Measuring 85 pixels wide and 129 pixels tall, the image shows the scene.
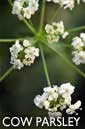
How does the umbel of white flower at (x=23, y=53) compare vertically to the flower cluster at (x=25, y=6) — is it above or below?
below

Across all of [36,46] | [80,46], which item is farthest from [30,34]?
[80,46]

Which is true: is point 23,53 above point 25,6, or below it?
below

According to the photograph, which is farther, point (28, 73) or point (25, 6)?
point (28, 73)

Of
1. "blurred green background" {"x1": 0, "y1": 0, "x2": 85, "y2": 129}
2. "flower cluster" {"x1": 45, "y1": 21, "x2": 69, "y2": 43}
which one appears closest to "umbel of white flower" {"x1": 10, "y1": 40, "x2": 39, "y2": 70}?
"flower cluster" {"x1": 45, "y1": 21, "x2": 69, "y2": 43}

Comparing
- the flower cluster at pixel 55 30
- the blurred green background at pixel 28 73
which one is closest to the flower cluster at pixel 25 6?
the flower cluster at pixel 55 30

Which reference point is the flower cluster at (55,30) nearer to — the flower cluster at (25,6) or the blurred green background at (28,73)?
the flower cluster at (25,6)

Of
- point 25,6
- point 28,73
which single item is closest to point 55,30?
point 25,6

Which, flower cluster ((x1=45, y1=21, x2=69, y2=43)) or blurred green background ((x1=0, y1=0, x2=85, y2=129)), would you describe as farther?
blurred green background ((x1=0, y1=0, x2=85, y2=129))

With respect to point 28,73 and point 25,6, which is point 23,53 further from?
point 28,73

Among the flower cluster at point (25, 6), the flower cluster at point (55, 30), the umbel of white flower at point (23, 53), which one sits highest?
the flower cluster at point (25, 6)

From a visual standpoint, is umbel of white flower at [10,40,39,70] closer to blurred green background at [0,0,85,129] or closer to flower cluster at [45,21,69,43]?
flower cluster at [45,21,69,43]
